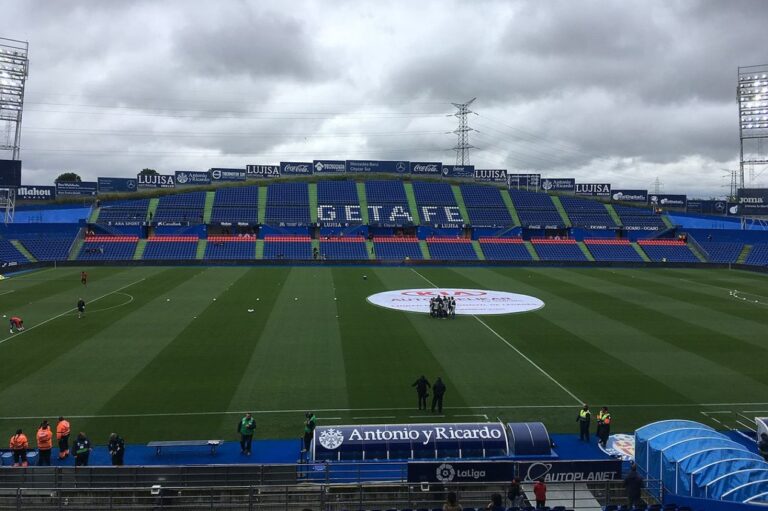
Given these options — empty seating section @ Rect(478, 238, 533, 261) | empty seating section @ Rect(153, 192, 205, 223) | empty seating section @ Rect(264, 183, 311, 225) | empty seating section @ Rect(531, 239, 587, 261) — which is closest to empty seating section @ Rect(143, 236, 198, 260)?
empty seating section @ Rect(153, 192, 205, 223)

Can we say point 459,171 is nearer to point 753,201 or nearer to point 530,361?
point 753,201

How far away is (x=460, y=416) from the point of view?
61.0 ft

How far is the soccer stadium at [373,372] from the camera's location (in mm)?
12844

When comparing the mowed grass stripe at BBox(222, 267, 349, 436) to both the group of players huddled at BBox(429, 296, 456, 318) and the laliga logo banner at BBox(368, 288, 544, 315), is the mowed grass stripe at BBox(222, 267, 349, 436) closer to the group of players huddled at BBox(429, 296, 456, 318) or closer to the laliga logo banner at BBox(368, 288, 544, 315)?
the laliga logo banner at BBox(368, 288, 544, 315)

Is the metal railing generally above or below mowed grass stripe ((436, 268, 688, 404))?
below

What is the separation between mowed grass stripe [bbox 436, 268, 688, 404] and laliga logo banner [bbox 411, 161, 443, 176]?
60.4 m

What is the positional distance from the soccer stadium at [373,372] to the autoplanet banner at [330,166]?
28841 millimetres

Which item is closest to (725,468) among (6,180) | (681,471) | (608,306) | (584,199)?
(681,471)

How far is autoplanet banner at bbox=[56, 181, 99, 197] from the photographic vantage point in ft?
275

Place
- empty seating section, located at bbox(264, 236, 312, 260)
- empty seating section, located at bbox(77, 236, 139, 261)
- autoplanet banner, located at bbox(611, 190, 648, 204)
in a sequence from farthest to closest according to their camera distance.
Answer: autoplanet banner, located at bbox(611, 190, 648, 204) → empty seating section, located at bbox(264, 236, 312, 260) → empty seating section, located at bbox(77, 236, 139, 261)

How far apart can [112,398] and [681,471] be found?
18.0 m

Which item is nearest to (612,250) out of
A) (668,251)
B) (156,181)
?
(668,251)

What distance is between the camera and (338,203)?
8656 cm

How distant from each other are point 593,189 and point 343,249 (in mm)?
51817
